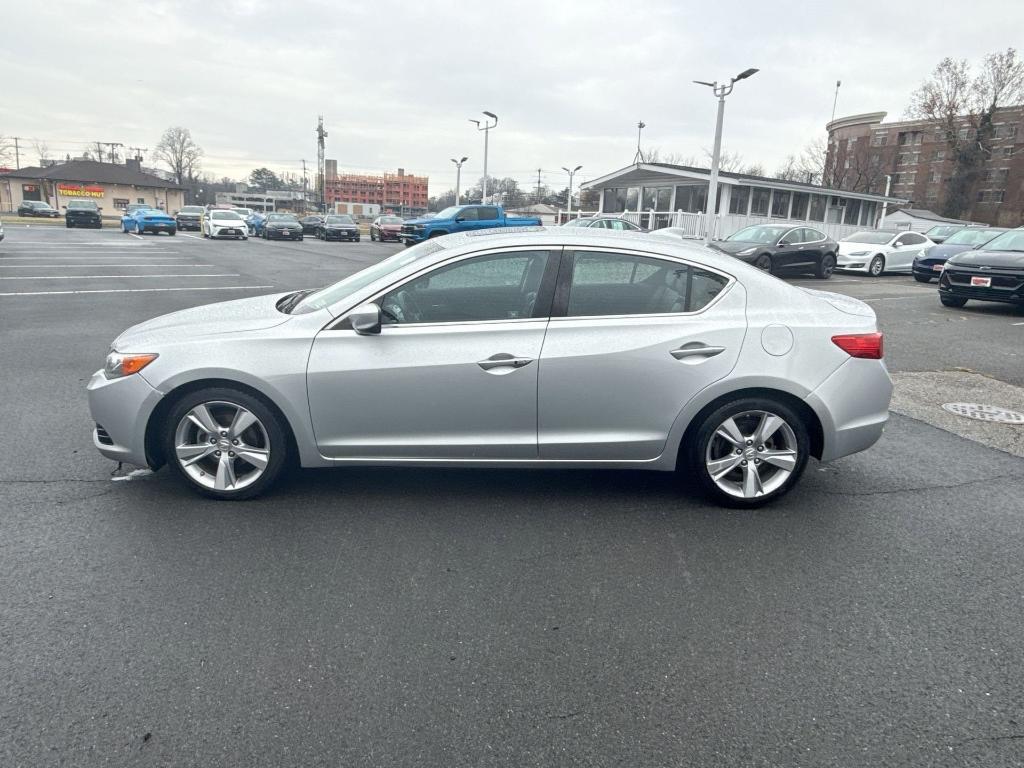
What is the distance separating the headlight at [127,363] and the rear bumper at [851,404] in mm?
3679

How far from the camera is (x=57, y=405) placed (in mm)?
5902

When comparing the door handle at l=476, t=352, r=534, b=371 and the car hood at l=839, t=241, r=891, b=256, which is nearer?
the door handle at l=476, t=352, r=534, b=371

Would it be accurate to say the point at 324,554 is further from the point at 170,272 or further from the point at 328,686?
the point at 170,272

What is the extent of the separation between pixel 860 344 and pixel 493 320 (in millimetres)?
2092

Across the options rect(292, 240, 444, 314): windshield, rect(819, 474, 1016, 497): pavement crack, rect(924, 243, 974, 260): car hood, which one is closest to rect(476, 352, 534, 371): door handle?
rect(292, 240, 444, 314): windshield

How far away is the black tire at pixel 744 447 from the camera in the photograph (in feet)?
13.3

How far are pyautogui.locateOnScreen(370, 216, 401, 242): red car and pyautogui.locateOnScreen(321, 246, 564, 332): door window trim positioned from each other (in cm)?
3911

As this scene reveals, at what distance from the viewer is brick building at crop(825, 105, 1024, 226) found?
65812mm

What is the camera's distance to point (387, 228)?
138 ft

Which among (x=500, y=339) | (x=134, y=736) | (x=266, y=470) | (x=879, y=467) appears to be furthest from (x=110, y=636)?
(x=879, y=467)

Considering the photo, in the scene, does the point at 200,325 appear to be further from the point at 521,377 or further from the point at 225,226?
the point at 225,226

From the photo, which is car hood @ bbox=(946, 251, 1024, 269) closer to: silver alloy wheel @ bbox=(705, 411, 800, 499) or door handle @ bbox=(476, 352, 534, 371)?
silver alloy wheel @ bbox=(705, 411, 800, 499)

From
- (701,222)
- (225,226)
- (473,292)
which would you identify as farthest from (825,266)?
(225,226)

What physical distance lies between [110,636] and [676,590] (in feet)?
7.84
